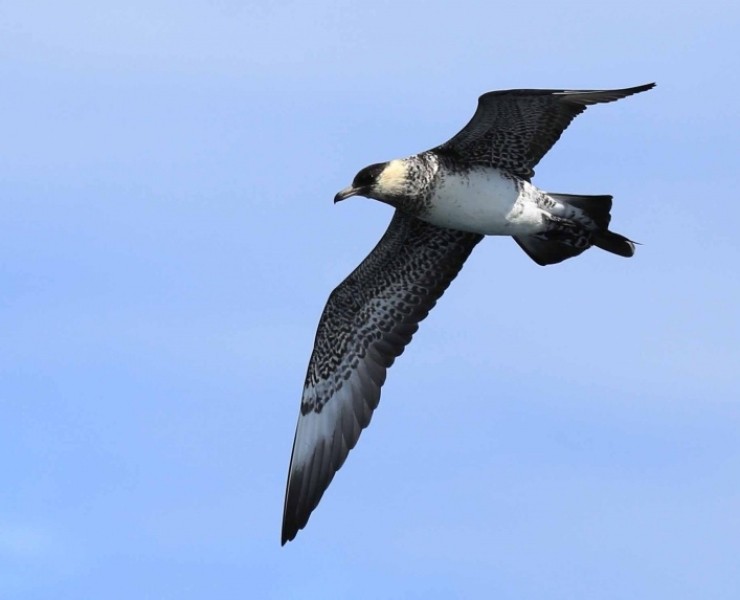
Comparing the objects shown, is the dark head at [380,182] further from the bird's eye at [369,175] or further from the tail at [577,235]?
the tail at [577,235]

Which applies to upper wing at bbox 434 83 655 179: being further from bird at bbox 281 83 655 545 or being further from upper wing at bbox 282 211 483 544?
upper wing at bbox 282 211 483 544

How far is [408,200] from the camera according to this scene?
13.4 meters

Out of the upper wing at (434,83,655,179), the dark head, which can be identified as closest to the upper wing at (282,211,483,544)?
the dark head

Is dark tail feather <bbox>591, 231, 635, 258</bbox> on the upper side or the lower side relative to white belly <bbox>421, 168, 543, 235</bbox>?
lower

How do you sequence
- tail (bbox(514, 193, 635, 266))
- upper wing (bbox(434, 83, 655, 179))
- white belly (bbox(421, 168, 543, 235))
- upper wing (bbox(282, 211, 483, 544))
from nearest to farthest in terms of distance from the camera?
upper wing (bbox(434, 83, 655, 179))
white belly (bbox(421, 168, 543, 235))
tail (bbox(514, 193, 635, 266))
upper wing (bbox(282, 211, 483, 544))

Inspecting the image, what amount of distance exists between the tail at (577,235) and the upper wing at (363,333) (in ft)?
2.87

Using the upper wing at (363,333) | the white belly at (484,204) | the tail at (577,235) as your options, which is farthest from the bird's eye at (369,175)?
the tail at (577,235)

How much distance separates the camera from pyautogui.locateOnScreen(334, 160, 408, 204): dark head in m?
13.3

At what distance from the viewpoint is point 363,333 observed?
15.0 meters

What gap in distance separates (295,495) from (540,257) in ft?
11.9

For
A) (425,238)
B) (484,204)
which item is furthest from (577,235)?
(425,238)

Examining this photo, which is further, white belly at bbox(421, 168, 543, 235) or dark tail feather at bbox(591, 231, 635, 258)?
dark tail feather at bbox(591, 231, 635, 258)

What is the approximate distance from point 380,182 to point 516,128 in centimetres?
141

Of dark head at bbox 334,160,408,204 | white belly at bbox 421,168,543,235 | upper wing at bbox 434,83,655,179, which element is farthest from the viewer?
white belly at bbox 421,168,543,235
